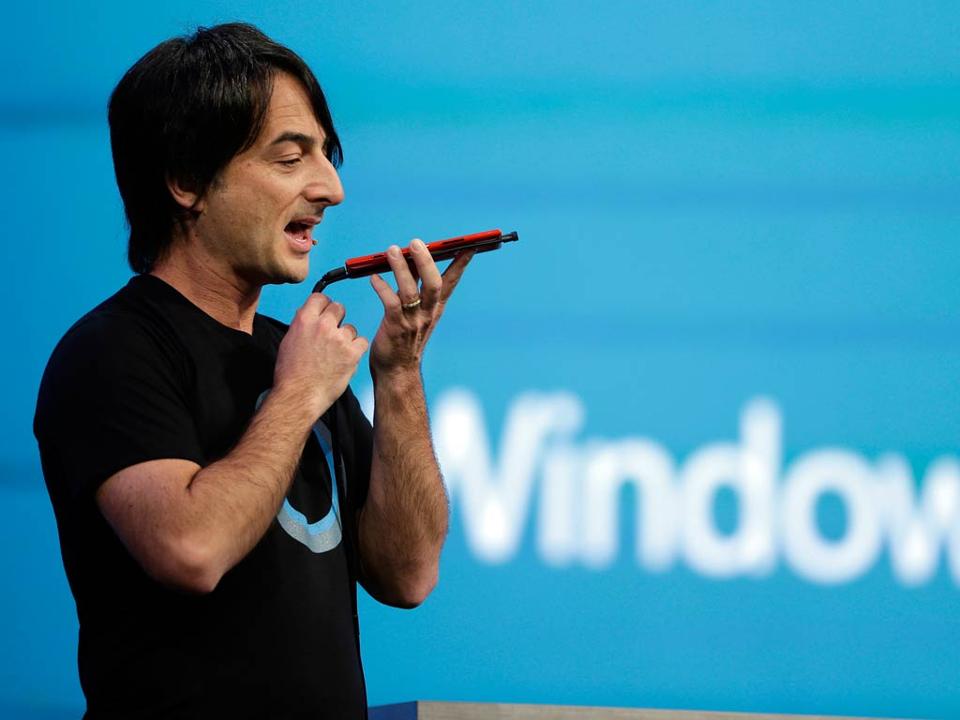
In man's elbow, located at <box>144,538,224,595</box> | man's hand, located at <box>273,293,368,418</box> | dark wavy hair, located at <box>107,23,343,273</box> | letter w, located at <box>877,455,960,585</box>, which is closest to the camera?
→ man's elbow, located at <box>144,538,224,595</box>

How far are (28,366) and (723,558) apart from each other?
1.15 metres

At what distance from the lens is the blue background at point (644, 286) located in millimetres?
1790

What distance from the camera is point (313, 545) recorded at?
1.12 metres

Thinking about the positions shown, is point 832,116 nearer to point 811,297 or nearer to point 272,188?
point 811,297

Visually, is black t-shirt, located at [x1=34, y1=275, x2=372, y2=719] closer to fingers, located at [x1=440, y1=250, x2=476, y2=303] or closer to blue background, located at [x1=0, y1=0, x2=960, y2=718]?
fingers, located at [x1=440, y1=250, x2=476, y2=303]

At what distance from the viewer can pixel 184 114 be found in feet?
3.94

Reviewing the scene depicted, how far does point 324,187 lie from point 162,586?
0.44 metres

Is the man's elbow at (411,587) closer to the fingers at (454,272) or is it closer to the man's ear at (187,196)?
the fingers at (454,272)

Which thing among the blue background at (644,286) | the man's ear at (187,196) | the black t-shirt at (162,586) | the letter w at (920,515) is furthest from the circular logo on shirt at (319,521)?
the letter w at (920,515)

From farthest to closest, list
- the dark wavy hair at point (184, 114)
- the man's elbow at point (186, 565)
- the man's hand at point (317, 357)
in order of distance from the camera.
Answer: the dark wavy hair at point (184, 114), the man's hand at point (317, 357), the man's elbow at point (186, 565)

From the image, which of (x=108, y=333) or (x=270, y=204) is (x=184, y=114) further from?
(x=108, y=333)

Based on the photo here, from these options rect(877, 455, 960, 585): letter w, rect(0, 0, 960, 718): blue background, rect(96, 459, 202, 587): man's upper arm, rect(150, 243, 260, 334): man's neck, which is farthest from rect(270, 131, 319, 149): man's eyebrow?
rect(877, 455, 960, 585): letter w

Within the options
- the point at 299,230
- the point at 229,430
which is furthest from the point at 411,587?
the point at 299,230

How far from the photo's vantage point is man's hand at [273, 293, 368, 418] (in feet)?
3.59
